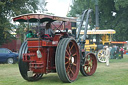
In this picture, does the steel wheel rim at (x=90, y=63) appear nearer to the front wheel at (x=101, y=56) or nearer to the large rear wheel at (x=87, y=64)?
the large rear wheel at (x=87, y=64)

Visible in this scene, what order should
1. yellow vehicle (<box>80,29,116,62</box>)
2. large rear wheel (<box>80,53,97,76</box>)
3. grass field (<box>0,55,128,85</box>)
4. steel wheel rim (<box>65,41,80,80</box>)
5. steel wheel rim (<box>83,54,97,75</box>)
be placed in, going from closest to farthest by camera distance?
1. grass field (<box>0,55,128,85</box>)
2. steel wheel rim (<box>65,41,80,80</box>)
3. large rear wheel (<box>80,53,97,76</box>)
4. steel wheel rim (<box>83,54,97,75</box>)
5. yellow vehicle (<box>80,29,116,62</box>)

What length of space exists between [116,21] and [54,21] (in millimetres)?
28460

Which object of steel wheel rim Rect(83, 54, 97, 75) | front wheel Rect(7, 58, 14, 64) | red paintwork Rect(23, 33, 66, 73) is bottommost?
front wheel Rect(7, 58, 14, 64)

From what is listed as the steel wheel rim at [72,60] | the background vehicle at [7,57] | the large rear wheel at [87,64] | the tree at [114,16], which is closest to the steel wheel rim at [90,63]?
the large rear wheel at [87,64]

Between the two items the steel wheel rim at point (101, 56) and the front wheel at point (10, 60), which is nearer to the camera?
the steel wheel rim at point (101, 56)

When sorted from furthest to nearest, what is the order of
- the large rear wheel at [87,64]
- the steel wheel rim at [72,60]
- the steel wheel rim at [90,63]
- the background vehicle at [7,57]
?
1. the background vehicle at [7,57]
2. the steel wheel rim at [90,63]
3. the large rear wheel at [87,64]
4. the steel wheel rim at [72,60]

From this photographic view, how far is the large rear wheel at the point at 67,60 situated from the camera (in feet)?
25.2

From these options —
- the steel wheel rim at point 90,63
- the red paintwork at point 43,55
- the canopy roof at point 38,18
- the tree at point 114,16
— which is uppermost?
the tree at point 114,16

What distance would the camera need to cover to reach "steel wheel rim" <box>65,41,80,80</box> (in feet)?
27.3

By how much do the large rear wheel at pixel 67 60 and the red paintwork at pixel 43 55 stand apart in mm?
360

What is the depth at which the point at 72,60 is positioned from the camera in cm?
855

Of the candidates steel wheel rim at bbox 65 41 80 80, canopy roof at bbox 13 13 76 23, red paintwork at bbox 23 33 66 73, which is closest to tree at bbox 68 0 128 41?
steel wheel rim at bbox 65 41 80 80

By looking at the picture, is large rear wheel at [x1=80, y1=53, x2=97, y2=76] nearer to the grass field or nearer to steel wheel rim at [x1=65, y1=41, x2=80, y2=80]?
the grass field

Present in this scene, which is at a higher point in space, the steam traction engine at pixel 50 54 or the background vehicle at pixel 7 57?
the steam traction engine at pixel 50 54
